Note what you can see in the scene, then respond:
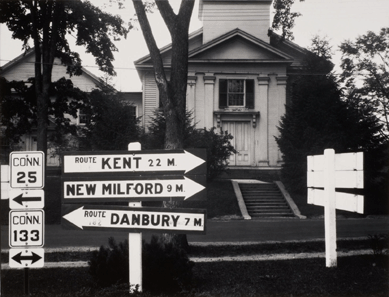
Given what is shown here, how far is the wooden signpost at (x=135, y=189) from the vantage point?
6.61 m

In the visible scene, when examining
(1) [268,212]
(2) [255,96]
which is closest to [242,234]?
(1) [268,212]

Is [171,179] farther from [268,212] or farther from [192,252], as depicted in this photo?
[268,212]

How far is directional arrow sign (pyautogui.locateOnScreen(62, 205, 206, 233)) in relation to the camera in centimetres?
656

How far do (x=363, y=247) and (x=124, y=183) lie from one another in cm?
679

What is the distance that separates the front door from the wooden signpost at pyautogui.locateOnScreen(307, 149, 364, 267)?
22835 mm

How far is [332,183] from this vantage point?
857 cm

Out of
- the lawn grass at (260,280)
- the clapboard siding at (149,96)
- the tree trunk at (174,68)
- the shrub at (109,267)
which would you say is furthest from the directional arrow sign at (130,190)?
the clapboard siding at (149,96)

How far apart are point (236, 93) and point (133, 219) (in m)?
26.0

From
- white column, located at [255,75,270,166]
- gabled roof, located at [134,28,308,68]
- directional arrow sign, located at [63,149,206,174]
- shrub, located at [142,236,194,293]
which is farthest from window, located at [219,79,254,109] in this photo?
directional arrow sign, located at [63,149,206,174]

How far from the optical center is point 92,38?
76.4ft

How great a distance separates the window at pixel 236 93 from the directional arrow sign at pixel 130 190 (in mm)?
25491

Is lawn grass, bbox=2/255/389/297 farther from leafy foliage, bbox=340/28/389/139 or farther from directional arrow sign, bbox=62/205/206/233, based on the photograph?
leafy foliage, bbox=340/28/389/139

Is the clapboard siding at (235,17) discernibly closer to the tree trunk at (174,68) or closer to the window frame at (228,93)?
the window frame at (228,93)

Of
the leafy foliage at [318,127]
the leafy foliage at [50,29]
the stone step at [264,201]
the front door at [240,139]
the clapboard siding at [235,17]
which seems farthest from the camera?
the clapboard siding at [235,17]
